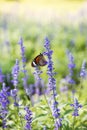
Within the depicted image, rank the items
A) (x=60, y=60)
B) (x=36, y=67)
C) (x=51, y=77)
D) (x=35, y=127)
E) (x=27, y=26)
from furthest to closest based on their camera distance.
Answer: (x=27, y=26) < (x=60, y=60) < (x=35, y=127) < (x=36, y=67) < (x=51, y=77)

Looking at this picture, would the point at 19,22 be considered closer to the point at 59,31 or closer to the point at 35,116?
the point at 59,31

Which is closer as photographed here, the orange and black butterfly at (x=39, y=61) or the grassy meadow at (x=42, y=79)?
the orange and black butterfly at (x=39, y=61)

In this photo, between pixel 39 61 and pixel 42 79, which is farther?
pixel 42 79

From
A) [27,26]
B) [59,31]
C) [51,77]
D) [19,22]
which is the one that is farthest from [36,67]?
[19,22]

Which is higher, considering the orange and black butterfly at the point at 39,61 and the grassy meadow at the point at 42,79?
the orange and black butterfly at the point at 39,61

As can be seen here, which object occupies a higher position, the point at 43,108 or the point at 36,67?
the point at 36,67

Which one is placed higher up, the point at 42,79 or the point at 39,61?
the point at 39,61

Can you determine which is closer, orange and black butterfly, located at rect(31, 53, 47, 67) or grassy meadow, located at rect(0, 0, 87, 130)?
orange and black butterfly, located at rect(31, 53, 47, 67)

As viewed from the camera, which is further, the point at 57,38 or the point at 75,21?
the point at 75,21

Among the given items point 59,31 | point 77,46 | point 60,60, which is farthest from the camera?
point 59,31

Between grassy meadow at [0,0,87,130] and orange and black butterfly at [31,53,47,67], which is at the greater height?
orange and black butterfly at [31,53,47,67]
